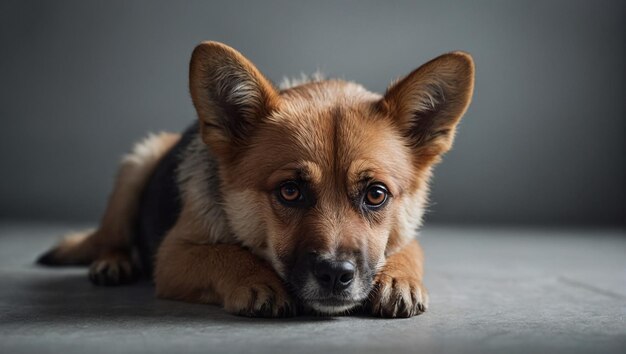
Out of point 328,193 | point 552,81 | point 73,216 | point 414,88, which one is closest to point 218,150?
point 328,193

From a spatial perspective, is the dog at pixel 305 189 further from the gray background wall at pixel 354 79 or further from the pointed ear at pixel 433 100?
the gray background wall at pixel 354 79

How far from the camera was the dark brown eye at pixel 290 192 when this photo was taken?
346cm

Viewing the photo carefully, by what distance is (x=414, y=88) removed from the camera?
3775mm

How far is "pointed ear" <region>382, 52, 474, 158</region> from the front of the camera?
3736mm

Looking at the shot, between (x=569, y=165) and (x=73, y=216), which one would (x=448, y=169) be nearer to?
(x=569, y=165)

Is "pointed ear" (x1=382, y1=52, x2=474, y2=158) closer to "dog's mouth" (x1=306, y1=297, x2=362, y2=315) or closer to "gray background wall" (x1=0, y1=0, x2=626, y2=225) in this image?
"dog's mouth" (x1=306, y1=297, x2=362, y2=315)

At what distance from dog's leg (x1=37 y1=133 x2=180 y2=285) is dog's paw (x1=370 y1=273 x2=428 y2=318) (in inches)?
73.2

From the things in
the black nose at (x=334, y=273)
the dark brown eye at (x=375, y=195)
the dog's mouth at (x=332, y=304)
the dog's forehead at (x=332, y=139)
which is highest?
Result: the dog's forehead at (x=332, y=139)

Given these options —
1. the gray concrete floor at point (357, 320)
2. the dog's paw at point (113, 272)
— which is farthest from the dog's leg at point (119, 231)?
the gray concrete floor at point (357, 320)

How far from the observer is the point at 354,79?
8.91 m

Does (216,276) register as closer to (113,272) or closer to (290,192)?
(290,192)

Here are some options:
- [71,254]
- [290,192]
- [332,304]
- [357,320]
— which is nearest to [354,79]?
[71,254]

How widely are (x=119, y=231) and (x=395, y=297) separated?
2.33 m

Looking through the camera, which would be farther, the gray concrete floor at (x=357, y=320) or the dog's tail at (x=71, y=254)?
the dog's tail at (x=71, y=254)
